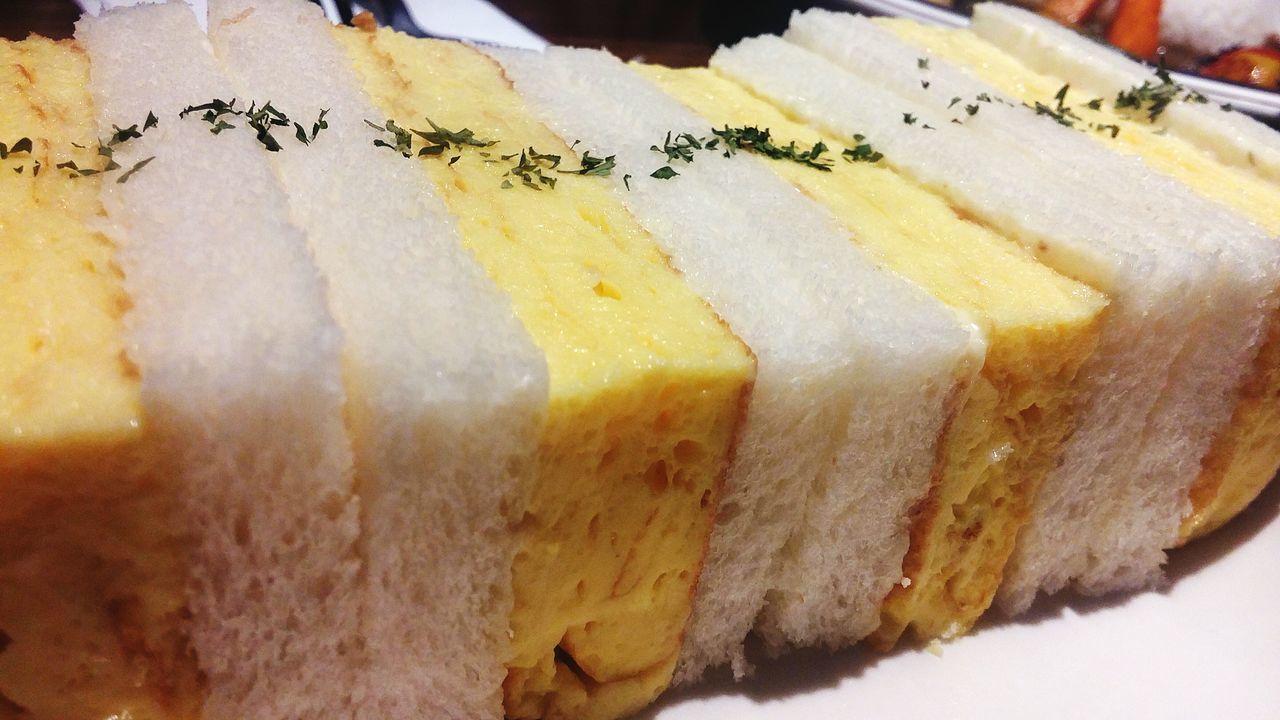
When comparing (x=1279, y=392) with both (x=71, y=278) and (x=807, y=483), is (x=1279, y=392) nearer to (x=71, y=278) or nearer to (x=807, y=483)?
(x=807, y=483)

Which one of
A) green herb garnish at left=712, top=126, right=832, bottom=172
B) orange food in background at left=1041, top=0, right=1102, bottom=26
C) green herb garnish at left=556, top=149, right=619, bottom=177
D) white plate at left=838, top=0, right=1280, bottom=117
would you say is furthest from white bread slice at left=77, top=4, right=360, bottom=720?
orange food in background at left=1041, top=0, right=1102, bottom=26

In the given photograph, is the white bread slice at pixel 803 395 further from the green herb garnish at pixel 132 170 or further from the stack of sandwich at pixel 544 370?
the green herb garnish at pixel 132 170

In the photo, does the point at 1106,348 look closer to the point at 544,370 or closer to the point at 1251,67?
the point at 544,370

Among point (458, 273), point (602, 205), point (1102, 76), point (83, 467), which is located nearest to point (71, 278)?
point (83, 467)

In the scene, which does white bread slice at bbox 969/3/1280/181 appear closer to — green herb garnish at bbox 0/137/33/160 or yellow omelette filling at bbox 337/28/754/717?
yellow omelette filling at bbox 337/28/754/717

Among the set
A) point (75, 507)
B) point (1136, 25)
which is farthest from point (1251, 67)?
point (75, 507)

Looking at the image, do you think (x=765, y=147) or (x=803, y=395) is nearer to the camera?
(x=803, y=395)
